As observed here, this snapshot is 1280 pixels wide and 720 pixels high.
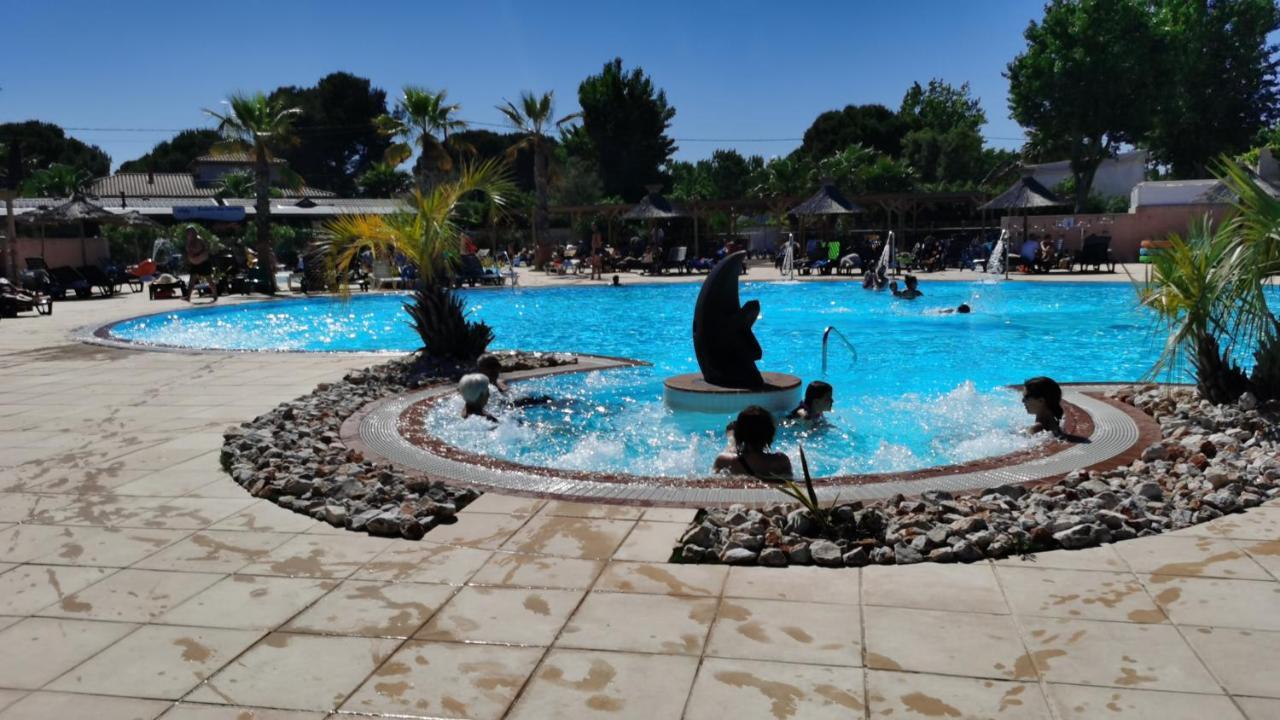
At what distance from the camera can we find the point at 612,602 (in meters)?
3.88

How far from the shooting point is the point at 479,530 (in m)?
4.86

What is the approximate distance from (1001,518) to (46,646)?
13.9ft

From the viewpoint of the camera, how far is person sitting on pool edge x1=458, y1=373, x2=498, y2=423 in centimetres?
841

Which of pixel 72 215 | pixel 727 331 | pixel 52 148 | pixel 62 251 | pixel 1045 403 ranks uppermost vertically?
pixel 52 148

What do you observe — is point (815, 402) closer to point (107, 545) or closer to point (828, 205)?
point (107, 545)

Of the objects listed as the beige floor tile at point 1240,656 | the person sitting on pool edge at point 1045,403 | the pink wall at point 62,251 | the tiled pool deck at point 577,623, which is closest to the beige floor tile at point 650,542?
the tiled pool deck at point 577,623

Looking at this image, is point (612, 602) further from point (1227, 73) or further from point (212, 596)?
point (1227, 73)

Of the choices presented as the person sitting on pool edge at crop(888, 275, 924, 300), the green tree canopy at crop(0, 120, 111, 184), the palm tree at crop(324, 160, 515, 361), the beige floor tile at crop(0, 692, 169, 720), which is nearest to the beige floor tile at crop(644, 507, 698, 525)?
the beige floor tile at crop(0, 692, 169, 720)

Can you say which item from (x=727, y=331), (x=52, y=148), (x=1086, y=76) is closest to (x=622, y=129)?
(x=1086, y=76)

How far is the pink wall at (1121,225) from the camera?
2983 centimetres

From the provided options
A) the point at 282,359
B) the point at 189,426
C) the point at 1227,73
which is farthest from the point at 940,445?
the point at 1227,73

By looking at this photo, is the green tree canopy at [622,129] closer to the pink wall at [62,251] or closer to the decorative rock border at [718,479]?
the pink wall at [62,251]

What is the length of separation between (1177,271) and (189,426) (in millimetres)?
8095

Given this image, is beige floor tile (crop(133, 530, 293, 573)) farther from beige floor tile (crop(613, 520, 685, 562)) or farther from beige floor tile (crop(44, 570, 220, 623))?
beige floor tile (crop(613, 520, 685, 562))
